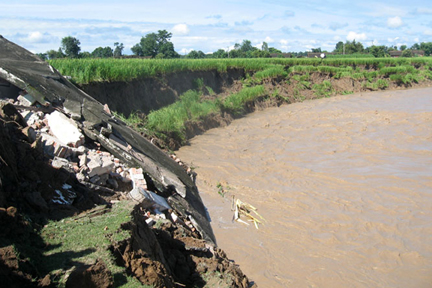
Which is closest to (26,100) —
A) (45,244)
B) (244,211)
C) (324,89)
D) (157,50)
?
(45,244)

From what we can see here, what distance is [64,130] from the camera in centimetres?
596

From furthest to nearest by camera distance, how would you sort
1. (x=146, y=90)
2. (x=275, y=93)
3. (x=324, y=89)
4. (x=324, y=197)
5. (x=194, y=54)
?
(x=194, y=54)
(x=324, y=89)
(x=275, y=93)
(x=146, y=90)
(x=324, y=197)

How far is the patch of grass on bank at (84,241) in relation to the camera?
343 centimetres

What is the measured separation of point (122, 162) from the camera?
20.2 feet

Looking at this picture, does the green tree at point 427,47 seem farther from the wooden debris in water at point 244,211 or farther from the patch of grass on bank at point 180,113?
the wooden debris in water at point 244,211

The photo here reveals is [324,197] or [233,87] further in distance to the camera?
[233,87]

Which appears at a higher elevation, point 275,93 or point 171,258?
point 275,93

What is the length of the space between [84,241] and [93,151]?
2.37 metres

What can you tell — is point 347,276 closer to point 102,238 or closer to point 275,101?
point 102,238

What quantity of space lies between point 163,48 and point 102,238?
3359cm

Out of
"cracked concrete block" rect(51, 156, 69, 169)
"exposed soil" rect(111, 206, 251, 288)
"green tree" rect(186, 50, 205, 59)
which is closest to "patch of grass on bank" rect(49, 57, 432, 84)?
"cracked concrete block" rect(51, 156, 69, 169)

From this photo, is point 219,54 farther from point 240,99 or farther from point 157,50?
point 240,99

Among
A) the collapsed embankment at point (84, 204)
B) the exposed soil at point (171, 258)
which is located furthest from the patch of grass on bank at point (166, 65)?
the exposed soil at point (171, 258)

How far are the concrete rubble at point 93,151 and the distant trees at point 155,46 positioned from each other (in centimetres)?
2844
